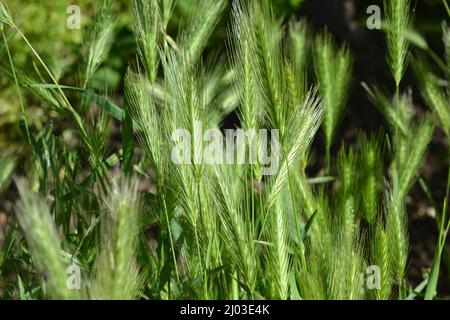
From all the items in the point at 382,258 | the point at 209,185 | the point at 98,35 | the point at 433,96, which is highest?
the point at 98,35

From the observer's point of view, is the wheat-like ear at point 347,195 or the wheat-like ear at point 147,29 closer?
the wheat-like ear at point 147,29

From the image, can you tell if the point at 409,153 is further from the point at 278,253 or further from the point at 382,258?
the point at 278,253

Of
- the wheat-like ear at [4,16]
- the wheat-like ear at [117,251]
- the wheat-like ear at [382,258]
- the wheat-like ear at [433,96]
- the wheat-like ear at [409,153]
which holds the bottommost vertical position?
the wheat-like ear at [382,258]

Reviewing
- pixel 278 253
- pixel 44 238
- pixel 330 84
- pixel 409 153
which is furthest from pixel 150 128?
pixel 409 153

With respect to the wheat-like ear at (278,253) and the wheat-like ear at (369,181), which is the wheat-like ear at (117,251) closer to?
the wheat-like ear at (278,253)

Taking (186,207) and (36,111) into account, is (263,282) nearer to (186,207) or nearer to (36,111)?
(186,207)

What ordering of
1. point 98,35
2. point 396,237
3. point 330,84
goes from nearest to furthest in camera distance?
point 396,237 → point 98,35 → point 330,84

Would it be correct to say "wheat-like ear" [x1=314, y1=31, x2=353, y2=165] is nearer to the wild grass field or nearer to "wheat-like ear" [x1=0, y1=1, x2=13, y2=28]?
the wild grass field

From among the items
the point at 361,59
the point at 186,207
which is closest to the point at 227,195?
the point at 186,207

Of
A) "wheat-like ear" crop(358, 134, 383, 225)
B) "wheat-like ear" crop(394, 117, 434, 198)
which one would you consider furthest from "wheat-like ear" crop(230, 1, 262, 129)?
"wheat-like ear" crop(394, 117, 434, 198)

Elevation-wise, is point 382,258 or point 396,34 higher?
point 396,34

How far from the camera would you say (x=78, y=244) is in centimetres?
132

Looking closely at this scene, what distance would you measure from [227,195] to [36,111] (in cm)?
186

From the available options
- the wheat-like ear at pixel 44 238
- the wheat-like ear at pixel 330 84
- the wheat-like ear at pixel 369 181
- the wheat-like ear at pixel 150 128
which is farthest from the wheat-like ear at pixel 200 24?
the wheat-like ear at pixel 44 238
